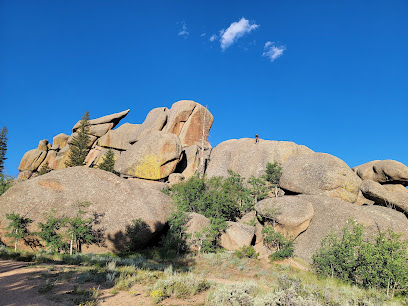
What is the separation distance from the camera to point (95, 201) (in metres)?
18.5

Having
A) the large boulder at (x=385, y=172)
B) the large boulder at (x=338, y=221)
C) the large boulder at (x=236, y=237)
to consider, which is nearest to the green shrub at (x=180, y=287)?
the large boulder at (x=236, y=237)

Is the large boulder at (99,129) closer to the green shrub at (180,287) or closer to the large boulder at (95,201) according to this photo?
the large boulder at (95,201)

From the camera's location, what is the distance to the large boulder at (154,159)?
33.9 metres

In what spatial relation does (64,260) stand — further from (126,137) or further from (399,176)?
(126,137)

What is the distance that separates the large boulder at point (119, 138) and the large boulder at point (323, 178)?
28.9 m

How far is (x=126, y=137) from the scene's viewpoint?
45.5m

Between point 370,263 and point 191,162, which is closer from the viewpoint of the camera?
point 370,263

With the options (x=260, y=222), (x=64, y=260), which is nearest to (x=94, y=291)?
(x=64, y=260)

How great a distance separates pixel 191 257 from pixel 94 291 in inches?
402

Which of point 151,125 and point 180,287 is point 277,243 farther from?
point 151,125

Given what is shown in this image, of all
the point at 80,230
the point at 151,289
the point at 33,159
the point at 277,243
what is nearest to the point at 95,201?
the point at 80,230

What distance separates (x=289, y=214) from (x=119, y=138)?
33.8 meters

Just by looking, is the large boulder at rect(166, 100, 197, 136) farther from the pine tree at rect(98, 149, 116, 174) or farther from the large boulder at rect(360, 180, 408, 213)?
the large boulder at rect(360, 180, 408, 213)

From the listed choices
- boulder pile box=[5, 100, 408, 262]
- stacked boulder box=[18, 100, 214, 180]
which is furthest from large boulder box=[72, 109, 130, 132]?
boulder pile box=[5, 100, 408, 262]
